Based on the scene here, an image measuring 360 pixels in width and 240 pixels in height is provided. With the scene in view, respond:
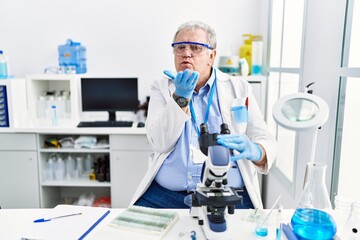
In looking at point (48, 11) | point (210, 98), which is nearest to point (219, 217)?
point (210, 98)

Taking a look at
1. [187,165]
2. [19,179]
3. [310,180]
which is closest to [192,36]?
[187,165]

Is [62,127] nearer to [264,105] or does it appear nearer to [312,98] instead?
[264,105]

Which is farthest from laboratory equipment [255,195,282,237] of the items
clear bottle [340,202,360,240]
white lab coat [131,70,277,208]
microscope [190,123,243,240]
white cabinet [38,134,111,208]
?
white cabinet [38,134,111,208]

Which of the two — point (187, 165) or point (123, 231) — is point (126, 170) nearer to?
point (187, 165)

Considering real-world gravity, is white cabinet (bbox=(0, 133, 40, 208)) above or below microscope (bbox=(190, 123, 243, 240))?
below

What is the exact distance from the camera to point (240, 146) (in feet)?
3.93

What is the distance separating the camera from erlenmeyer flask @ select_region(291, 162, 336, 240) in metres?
0.89

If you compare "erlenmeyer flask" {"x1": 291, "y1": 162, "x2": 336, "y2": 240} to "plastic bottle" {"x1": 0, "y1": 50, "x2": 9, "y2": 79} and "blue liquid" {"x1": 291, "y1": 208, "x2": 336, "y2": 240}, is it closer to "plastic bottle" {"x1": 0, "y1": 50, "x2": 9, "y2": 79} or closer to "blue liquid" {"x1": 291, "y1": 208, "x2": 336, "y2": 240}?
"blue liquid" {"x1": 291, "y1": 208, "x2": 336, "y2": 240}

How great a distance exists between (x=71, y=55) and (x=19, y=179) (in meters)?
1.20

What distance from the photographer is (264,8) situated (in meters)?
2.93

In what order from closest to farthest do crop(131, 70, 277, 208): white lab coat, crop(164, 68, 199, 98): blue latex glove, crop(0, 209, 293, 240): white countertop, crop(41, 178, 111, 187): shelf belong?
crop(0, 209, 293, 240): white countertop, crop(164, 68, 199, 98): blue latex glove, crop(131, 70, 277, 208): white lab coat, crop(41, 178, 111, 187): shelf

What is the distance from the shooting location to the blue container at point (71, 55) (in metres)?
2.92

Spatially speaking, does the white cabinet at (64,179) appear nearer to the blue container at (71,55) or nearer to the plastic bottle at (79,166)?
the plastic bottle at (79,166)

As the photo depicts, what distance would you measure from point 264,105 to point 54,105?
6.27 feet
